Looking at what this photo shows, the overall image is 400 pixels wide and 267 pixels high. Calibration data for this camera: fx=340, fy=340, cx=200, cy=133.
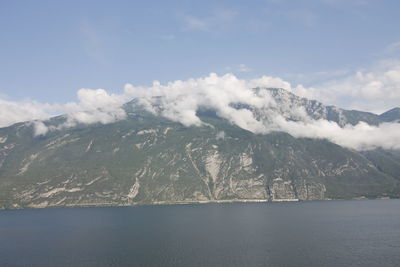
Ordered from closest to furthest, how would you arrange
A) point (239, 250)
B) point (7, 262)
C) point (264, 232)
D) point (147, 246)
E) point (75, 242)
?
point (7, 262), point (239, 250), point (147, 246), point (75, 242), point (264, 232)

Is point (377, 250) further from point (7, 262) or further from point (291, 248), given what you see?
point (7, 262)

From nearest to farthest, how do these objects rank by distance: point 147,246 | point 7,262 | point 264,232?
point 7,262 → point 147,246 → point 264,232

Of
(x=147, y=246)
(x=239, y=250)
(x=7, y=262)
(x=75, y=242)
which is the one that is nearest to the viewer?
(x=7, y=262)

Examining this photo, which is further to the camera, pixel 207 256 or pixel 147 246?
pixel 147 246

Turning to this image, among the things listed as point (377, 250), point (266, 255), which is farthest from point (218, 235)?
point (377, 250)

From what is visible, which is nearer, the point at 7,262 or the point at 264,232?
the point at 7,262

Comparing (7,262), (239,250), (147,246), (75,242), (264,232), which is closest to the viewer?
(7,262)

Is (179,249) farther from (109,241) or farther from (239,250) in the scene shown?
(109,241)

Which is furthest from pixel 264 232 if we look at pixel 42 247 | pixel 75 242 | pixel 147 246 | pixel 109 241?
pixel 42 247

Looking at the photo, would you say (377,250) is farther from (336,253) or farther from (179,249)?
(179,249)
